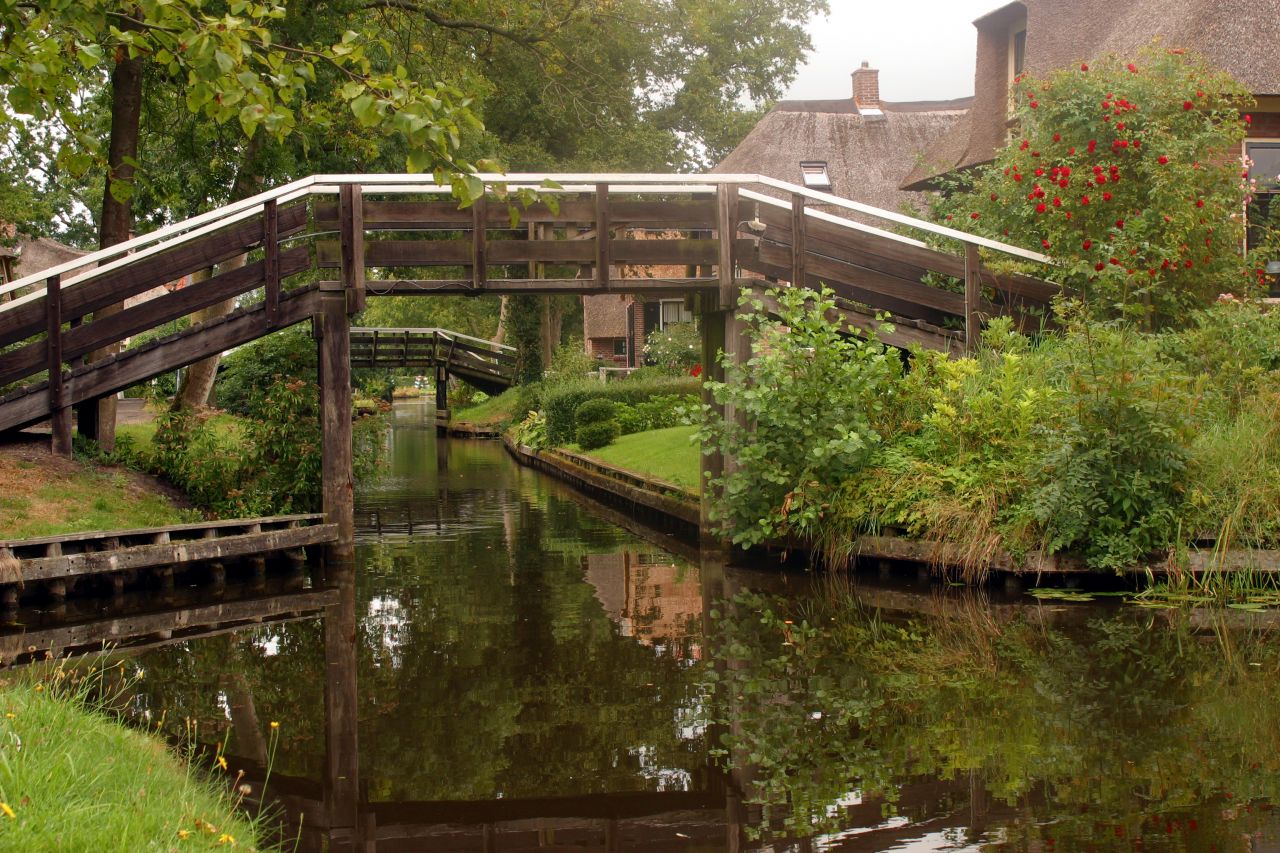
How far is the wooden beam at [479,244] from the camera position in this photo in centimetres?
1373

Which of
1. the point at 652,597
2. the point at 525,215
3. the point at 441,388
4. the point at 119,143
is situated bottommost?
the point at 652,597

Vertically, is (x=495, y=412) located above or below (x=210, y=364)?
below

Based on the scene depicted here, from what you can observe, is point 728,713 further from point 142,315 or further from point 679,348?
point 679,348

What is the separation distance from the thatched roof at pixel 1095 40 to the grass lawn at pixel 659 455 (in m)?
6.29

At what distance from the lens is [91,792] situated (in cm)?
482

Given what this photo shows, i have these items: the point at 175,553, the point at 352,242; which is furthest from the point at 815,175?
the point at 175,553

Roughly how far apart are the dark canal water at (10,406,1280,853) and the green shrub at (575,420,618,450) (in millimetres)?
12342

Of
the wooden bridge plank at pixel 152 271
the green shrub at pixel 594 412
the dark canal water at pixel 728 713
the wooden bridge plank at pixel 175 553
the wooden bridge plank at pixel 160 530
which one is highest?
the wooden bridge plank at pixel 152 271

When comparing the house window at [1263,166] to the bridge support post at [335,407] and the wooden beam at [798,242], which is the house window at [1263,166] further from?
the bridge support post at [335,407]

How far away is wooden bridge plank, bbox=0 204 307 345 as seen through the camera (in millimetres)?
14055

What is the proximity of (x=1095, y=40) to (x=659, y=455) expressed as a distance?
33.1ft

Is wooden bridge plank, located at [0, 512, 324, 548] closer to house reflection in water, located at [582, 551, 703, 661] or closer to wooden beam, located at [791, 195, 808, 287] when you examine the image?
house reflection in water, located at [582, 551, 703, 661]

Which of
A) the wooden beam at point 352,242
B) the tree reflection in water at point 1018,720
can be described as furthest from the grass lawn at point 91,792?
the wooden beam at point 352,242

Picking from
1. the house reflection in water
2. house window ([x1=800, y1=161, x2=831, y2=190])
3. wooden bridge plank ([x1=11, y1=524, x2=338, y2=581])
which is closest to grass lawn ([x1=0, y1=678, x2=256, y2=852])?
the house reflection in water
